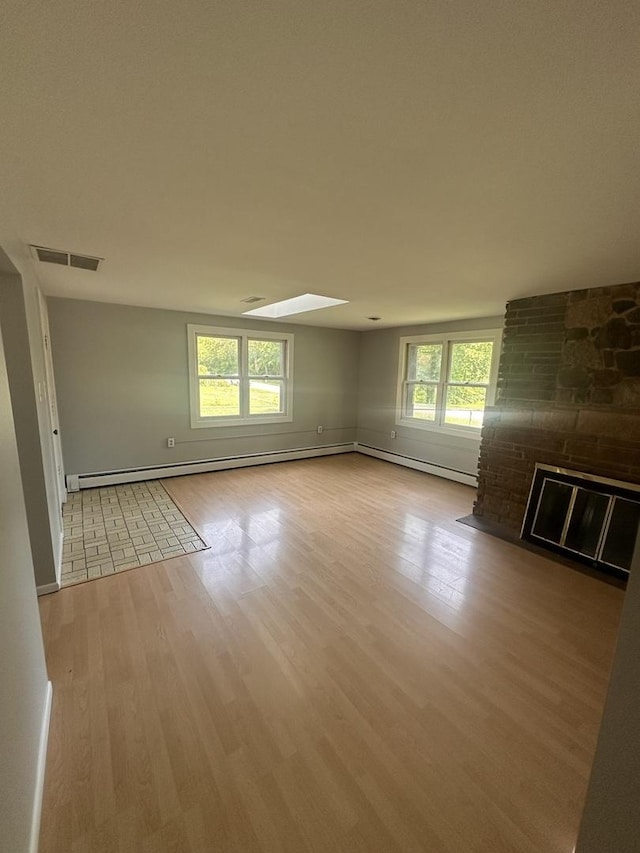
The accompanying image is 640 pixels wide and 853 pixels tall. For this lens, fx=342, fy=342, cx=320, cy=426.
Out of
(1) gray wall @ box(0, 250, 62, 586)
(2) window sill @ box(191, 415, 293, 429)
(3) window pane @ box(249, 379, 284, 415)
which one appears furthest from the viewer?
(3) window pane @ box(249, 379, 284, 415)

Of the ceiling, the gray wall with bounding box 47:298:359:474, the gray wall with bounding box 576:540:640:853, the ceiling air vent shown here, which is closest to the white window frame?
the gray wall with bounding box 47:298:359:474

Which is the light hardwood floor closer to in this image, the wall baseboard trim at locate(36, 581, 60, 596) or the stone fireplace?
the wall baseboard trim at locate(36, 581, 60, 596)

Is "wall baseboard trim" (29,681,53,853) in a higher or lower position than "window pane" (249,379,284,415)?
lower

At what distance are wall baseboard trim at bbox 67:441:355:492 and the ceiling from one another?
304 centimetres

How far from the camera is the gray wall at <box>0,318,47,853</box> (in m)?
0.91

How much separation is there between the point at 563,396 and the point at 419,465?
103 inches

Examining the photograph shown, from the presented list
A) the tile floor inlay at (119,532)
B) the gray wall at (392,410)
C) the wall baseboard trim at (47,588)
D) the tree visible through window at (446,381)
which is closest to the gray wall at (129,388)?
the tile floor inlay at (119,532)

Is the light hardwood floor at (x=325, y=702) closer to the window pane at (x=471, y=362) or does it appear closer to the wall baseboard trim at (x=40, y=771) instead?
the wall baseboard trim at (x=40, y=771)

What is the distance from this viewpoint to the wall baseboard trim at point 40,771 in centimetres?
108

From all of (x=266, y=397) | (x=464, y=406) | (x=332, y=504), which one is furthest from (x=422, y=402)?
(x=266, y=397)

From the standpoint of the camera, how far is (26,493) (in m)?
2.17

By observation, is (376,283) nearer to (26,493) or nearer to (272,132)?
(272,132)

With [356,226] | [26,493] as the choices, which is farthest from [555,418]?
[26,493]

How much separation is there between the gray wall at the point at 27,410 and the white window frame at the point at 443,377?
4.55 m
